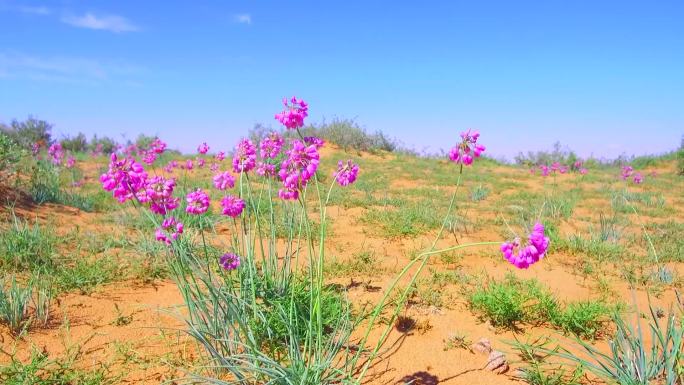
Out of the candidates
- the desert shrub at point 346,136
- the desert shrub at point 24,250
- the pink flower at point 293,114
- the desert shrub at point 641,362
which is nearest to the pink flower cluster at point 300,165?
the pink flower at point 293,114

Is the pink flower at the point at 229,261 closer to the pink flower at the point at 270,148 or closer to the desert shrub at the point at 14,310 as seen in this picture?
the pink flower at the point at 270,148

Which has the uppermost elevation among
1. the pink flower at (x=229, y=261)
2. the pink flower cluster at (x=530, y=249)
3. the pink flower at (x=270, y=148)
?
the pink flower at (x=270, y=148)

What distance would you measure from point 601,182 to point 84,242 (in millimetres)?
13201

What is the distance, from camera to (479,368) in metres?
2.67

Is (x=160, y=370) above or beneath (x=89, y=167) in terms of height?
beneath

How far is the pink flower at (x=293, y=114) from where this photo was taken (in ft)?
7.41

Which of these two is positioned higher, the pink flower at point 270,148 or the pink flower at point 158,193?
the pink flower at point 270,148

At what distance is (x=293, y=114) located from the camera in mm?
2281

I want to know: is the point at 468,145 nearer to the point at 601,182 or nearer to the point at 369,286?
the point at 369,286

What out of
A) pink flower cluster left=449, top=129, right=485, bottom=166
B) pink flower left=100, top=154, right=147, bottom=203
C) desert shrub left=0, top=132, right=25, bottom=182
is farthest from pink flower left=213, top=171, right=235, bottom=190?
desert shrub left=0, top=132, right=25, bottom=182

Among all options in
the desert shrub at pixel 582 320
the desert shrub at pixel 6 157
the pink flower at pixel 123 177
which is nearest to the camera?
the pink flower at pixel 123 177

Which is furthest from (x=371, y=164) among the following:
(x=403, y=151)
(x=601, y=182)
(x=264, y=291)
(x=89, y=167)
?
(x=264, y=291)

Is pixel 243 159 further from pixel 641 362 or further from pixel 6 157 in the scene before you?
pixel 6 157

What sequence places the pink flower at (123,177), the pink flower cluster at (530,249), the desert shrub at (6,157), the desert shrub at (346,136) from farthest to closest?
the desert shrub at (346,136), the desert shrub at (6,157), the pink flower at (123,177), the pink flower cluster at (530,249)
